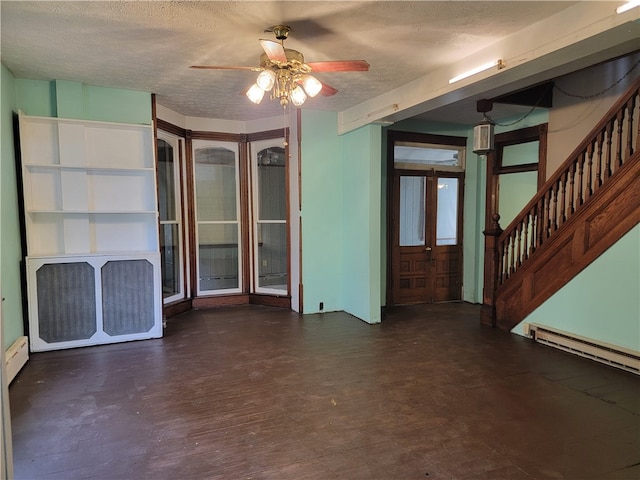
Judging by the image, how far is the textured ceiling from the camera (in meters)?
2.63

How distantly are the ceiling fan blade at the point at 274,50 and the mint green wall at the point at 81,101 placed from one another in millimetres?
2667

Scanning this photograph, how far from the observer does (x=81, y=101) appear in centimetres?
433

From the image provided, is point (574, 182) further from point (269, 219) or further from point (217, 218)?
point (217, 218)

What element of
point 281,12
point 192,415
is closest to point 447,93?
point 281,12

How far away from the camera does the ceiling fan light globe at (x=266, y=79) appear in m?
2.91

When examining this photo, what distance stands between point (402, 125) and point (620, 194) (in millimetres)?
3158

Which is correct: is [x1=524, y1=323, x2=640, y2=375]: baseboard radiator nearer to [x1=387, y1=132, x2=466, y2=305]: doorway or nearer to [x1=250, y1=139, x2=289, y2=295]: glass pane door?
[x1=387, y1=132, x2=466, y2=305]: doorway

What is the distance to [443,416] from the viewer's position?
112 inches

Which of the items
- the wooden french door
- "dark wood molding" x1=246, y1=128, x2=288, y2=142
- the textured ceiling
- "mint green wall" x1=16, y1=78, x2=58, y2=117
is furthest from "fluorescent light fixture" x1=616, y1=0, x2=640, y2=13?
"mint green wall" x1=16, y1=78, x2=58, y2=117

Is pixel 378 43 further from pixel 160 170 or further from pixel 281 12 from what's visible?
pixel 160 170

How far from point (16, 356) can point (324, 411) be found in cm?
298

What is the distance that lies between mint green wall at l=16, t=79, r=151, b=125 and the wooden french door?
3.74 metres

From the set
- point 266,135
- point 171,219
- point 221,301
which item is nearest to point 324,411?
point 221,301

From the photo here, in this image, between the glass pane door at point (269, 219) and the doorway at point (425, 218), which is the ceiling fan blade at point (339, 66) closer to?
the doorway at point (425, 218)
